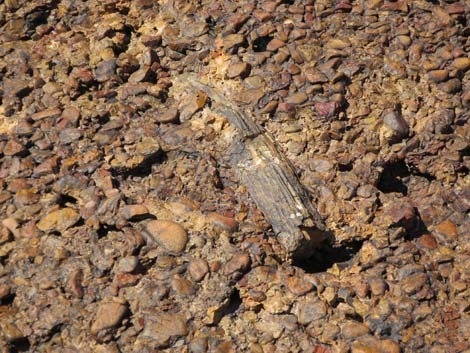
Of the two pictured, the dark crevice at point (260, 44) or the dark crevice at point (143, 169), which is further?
the dark crevice at point (260, 44)

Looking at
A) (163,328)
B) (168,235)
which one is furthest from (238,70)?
(163,328)

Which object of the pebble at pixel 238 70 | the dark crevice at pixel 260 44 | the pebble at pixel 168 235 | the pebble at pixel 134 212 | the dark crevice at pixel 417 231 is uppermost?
the dark crevice at pixel 260 44

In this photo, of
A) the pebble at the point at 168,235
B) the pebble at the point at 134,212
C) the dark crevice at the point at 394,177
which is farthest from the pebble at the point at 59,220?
the dark crevice at the point at 394,177

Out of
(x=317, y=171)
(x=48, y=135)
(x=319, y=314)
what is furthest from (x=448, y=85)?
(x=48, y=135)

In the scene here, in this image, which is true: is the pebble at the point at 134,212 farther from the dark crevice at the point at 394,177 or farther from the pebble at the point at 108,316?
the dark crevice at the point at 394,177

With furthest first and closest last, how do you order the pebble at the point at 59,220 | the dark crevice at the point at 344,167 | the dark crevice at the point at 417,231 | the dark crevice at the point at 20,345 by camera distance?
the dark crevice at the point at 344,167 → the dark crevice at the point at 417,231 → the pebble at the point at 59,220 → the dark crevice at the point at 20,345

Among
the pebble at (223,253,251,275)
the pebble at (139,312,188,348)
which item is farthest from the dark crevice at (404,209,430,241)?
the pebble at (139,312,188,348)

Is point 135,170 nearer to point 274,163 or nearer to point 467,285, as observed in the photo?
point 274,163
